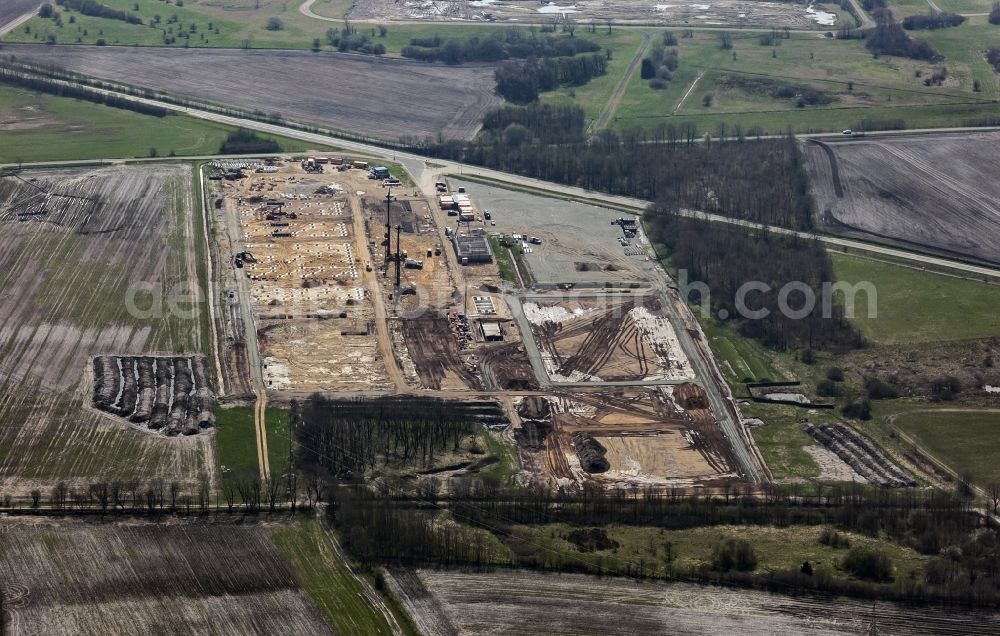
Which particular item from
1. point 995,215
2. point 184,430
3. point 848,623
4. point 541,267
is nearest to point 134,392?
point 184,430

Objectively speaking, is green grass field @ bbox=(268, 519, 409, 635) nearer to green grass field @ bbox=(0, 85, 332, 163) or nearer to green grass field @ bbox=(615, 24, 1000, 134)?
green grass field @ bbox=(0, 85, 332, 163)

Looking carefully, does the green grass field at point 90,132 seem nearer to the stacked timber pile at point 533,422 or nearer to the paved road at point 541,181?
the paved road at point 541,181

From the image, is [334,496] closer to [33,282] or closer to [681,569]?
[681,569]

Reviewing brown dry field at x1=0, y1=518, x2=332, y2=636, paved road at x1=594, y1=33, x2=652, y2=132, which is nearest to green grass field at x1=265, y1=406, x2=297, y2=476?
brown dry field at x1=0, y1=518, x2=332, y2=636

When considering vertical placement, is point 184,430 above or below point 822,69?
below

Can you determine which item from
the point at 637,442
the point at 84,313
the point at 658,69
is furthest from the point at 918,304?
the point at 658,69

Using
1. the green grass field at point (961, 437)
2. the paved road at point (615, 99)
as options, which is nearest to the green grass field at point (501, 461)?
the green grass field at point (961, 437)
